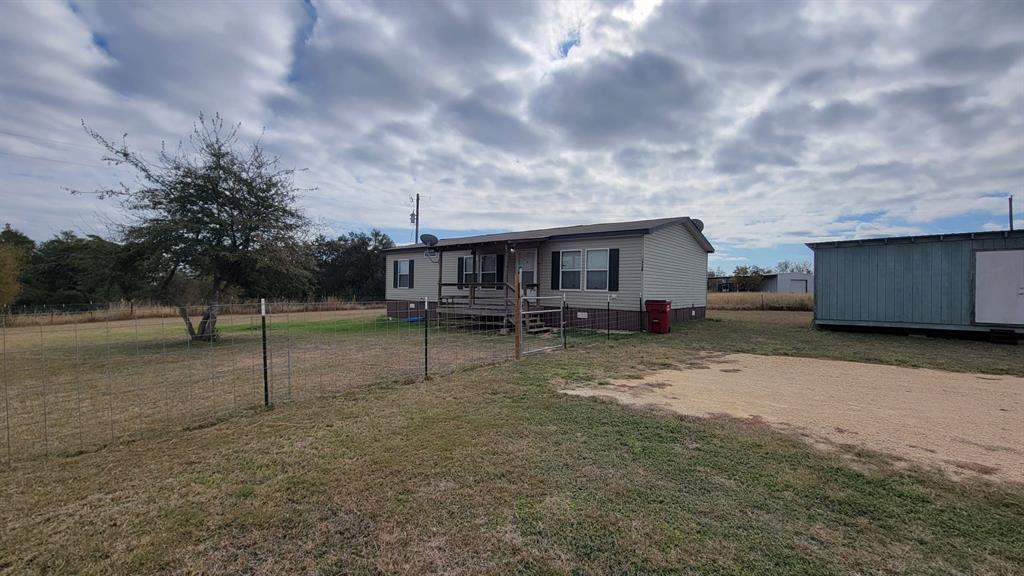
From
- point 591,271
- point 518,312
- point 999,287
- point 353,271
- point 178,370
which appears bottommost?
point 178,370

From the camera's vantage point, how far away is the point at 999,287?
10.1 m

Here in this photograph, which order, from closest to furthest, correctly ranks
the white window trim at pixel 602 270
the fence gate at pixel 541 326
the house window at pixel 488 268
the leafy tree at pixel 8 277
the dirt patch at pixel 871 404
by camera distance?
1. the dirt patch at pixel 871 404
2. the fence gate at pixel 541 326
3. the white window trim at pixel 602 270
4. the house window at pixel 488 268
5. the leafy tree at pixel 8 277

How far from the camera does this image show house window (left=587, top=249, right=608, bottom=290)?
511 inches

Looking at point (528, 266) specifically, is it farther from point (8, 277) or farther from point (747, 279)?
point (747, 279)

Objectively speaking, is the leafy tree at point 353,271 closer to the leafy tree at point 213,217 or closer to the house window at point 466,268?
the house window at point 466,268

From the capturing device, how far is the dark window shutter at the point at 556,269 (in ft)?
45.0

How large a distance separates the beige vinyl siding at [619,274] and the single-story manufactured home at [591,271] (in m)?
0.03

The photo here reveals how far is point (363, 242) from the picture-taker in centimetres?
3731

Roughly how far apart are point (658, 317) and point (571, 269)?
3.25 m

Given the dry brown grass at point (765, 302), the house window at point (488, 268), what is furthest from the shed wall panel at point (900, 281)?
the dry brown grass at point (765, 302)

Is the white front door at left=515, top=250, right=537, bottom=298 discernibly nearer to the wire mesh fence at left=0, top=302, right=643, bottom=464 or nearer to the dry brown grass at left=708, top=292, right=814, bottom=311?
the wire mesh fence at left=0, top=302, right=643, bottom=464

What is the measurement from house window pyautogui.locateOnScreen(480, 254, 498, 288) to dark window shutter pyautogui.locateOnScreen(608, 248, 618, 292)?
432 cm

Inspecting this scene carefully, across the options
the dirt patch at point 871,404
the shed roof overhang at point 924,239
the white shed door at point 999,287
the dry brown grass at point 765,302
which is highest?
Answer: the shed roof overhang at point 924,239

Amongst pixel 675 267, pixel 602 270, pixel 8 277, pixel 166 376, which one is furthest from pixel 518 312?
pixel 8 277
